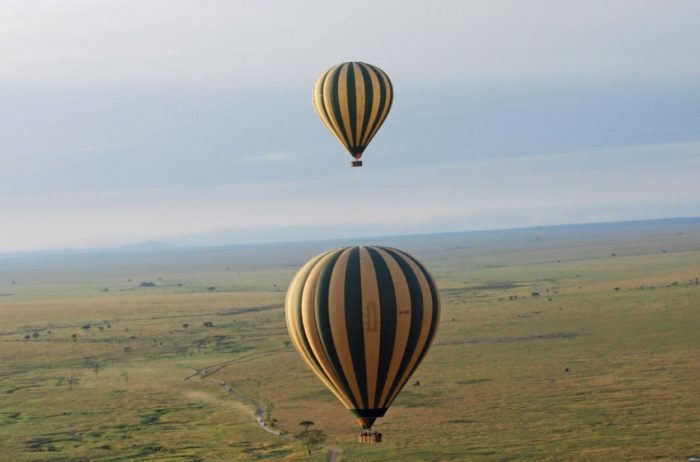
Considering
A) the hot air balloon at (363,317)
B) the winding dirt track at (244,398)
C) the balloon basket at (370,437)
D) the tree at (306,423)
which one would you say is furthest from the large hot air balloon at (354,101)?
the tree at (306,423)

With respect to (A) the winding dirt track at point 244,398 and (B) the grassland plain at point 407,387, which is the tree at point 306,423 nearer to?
(B) the grassland plain at point 407,387

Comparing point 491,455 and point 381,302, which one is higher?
point 381,302

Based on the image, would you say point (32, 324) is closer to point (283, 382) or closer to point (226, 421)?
point (283, 382)

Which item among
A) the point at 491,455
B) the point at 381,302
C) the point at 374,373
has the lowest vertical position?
the point at 491,455

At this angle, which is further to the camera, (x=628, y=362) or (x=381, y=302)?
(x=628, y=362)

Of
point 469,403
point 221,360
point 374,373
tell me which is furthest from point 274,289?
point 374,373

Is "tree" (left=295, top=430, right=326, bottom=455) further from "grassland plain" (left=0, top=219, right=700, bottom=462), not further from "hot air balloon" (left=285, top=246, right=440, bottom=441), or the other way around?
"hot air balloon" (left=285, top=246, right=440, bottom=441)
